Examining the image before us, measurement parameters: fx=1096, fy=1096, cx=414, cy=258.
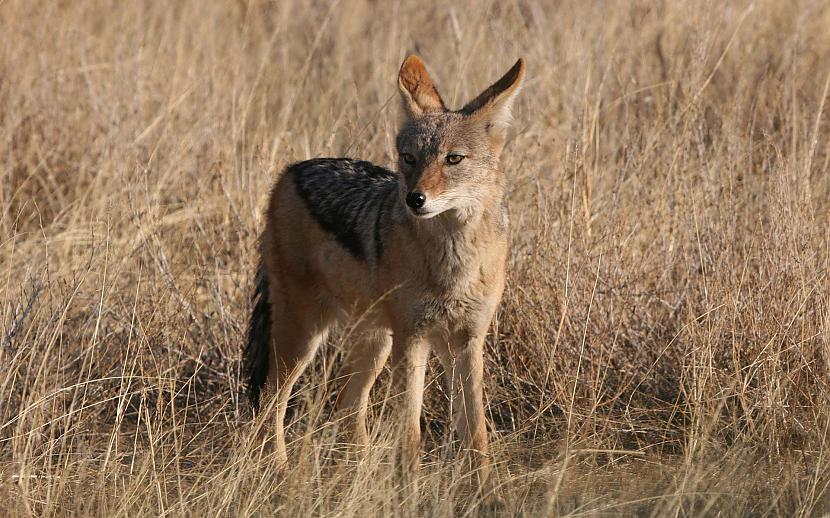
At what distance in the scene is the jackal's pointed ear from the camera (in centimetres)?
447

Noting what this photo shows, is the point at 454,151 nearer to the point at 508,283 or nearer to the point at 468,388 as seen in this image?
the point at 468,388

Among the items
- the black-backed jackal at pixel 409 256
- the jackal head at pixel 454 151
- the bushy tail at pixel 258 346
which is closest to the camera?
the jackal head at pixel 454 151

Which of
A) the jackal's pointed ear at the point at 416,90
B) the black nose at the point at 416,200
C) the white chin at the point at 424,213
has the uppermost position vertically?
the jackal's pointed ear at the point at 416,90

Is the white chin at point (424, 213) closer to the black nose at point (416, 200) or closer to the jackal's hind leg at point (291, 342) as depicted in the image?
the black nose at point (416, 200)

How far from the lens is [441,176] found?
13.3 feet

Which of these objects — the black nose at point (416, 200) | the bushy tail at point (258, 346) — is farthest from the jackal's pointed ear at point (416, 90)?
the bushy tail at point (258, 346)

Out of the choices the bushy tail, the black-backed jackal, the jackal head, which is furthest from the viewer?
the bushy tail

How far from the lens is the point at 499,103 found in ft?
14.0

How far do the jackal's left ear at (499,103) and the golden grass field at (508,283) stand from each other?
1.90 ft

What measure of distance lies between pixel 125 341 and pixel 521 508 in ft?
7.27

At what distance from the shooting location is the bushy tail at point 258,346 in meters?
4.92

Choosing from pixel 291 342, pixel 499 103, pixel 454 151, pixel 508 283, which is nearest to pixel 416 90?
pixel 499 103

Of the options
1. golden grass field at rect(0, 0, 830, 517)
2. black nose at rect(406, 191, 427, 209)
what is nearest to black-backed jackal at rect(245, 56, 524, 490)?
black nose at rect(406, 191, 427, 209)

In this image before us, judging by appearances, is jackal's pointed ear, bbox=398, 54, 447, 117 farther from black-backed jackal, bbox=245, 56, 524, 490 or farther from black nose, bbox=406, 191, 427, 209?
black nose, bbox=406, 191, 427, 209
